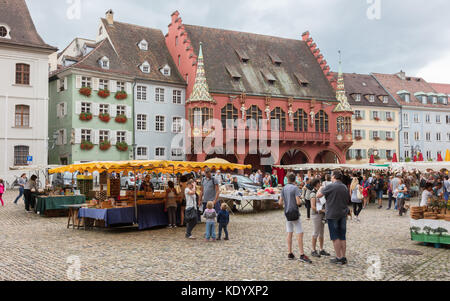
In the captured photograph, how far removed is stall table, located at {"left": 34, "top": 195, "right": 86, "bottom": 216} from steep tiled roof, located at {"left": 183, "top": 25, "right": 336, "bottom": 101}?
72.0 feet

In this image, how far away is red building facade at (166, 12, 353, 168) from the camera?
3850 centimetres

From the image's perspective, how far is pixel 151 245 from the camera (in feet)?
36.2

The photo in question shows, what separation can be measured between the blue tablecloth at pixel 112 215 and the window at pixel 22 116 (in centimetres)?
2202

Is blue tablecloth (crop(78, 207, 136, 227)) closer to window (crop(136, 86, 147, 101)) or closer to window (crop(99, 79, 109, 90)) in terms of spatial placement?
window (crop(99, 79, 109, 90))

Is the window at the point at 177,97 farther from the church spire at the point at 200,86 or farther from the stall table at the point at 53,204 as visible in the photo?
the stall table at the point at 53,204

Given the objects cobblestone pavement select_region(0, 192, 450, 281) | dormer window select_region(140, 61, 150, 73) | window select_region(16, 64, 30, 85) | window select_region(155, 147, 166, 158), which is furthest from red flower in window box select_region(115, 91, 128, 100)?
cobblestone pavement select_region(0, 192, 450, 281)

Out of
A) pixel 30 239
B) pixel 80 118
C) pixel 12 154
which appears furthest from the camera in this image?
pixel 80 118

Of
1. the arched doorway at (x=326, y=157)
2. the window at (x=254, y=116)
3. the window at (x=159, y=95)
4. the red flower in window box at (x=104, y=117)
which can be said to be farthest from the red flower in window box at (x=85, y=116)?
the arched doorway at (x=326, y=157)

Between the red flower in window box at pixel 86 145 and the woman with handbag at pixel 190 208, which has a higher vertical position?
the red flower in window box at pixel 86 145

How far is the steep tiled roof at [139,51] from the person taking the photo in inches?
1531

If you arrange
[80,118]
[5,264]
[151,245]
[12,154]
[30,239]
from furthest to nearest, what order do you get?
1. [80,118]
2. [12,154]
3. [30,239]
4. [151,245]
5. [5,264]

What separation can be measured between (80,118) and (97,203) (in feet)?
73.3
